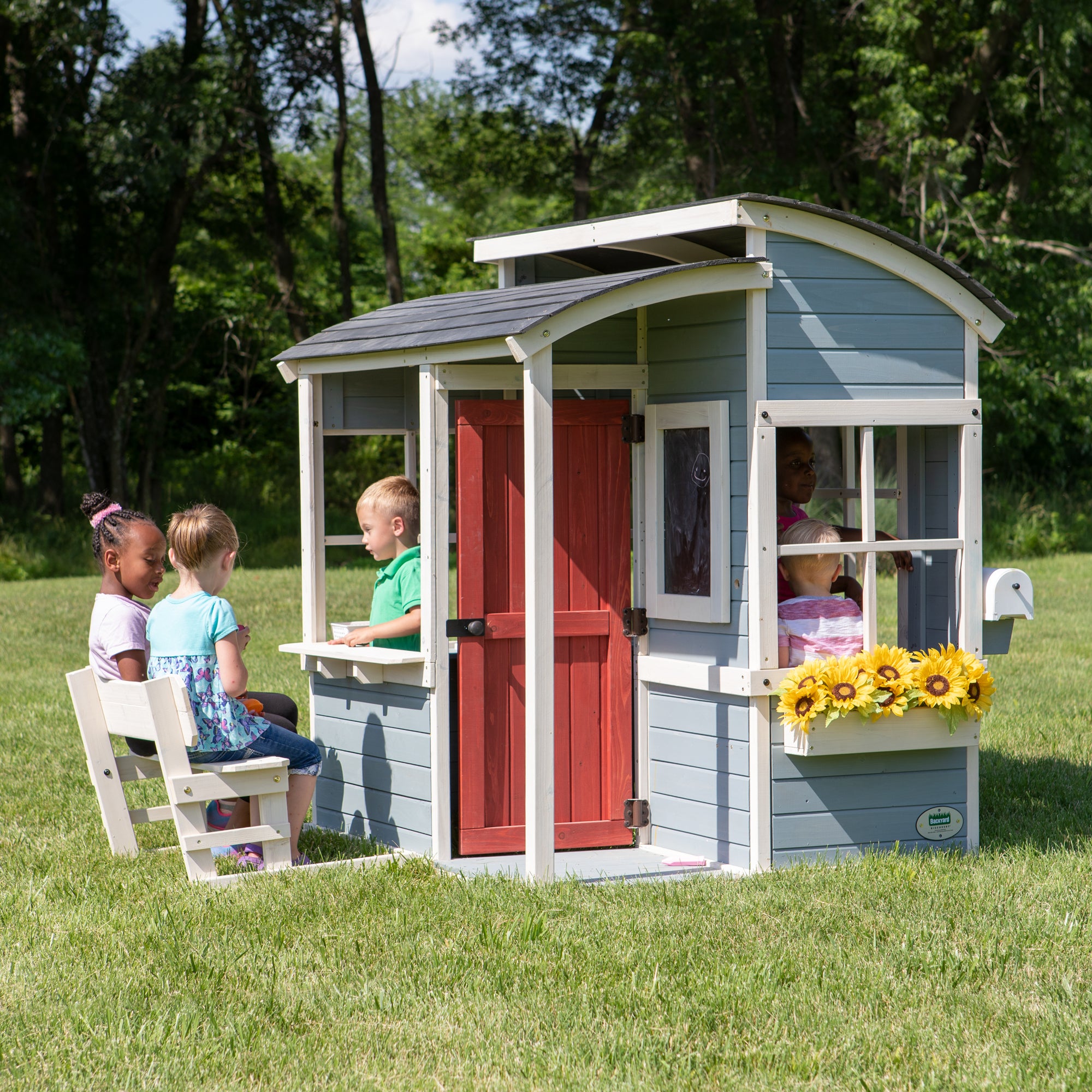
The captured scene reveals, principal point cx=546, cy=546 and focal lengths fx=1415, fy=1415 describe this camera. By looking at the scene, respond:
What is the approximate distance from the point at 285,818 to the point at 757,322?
293 cm

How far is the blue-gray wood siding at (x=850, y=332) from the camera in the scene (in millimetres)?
6062

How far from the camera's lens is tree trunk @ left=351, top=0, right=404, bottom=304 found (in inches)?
1003

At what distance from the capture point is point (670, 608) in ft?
21.2

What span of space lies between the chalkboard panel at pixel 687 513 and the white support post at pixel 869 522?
0.67 metres

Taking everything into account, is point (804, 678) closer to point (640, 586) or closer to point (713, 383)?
point (640, 586)

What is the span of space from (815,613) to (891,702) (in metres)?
0.53

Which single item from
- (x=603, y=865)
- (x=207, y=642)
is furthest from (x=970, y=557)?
(x=207, y=642)

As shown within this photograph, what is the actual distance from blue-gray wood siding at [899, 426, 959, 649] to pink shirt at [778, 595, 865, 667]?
0.59m

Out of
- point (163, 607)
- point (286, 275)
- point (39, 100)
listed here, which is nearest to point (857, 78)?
point (286, 275)

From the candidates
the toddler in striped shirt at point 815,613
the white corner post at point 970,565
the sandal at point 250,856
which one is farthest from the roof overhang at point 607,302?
the sandal at point 250,856

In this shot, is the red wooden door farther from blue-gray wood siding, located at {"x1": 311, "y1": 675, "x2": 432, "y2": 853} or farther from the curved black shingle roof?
the curved black shingle roof

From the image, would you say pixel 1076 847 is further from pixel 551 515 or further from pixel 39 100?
pixel 39 100

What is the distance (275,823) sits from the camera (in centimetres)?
607

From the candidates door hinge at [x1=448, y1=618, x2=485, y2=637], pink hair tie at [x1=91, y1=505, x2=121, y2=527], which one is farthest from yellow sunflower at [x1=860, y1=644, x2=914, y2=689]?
pink hair tie at [x1=91, y1=505, x2=121, y2=527]
